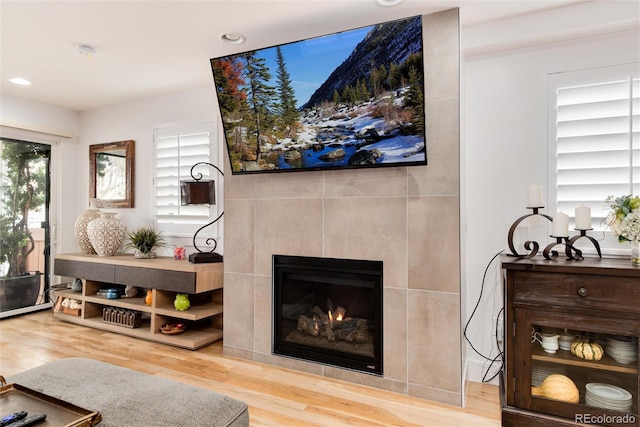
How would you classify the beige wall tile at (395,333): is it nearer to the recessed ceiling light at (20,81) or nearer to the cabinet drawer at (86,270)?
the cabinet drawer at (86,270)

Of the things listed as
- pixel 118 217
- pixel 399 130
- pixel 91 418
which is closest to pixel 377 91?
pixel 399 130

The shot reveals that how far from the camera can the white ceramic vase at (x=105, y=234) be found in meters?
3.87

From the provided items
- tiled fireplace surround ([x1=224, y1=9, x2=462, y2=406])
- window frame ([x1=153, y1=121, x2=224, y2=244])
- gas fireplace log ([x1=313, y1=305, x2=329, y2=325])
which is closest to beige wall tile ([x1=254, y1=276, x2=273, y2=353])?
tiled fireplace surround ([x1=224, y1=9, x2=462, y2=406])

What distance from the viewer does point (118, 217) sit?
4.32 meters

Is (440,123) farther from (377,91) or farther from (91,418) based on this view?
(91,418)

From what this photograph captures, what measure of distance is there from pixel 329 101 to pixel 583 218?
64.2 inches

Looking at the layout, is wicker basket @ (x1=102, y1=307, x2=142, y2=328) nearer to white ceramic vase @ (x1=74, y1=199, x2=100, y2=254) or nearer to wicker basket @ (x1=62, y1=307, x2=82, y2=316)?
wicker basket @ (x1=62, y1=307, x2=82, y2=316)

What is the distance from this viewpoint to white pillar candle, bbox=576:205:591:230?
2027 millimetres

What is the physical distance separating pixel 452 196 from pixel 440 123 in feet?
1.50

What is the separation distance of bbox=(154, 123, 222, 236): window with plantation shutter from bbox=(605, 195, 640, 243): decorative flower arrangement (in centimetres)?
309

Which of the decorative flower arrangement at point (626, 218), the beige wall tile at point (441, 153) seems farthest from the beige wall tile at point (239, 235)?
the decorative flower arrangement at point (626, 218)

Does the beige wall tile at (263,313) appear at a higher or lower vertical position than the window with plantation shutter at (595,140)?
lower

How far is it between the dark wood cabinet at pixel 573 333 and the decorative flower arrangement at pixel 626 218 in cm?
16

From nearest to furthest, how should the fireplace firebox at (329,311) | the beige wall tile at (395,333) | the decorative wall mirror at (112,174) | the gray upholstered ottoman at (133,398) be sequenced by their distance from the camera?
the gray upholstered ottoman at (133,398) < the beige wall tile at (395,333) < the fireplace firebox at (329,311) < the decorative wall mirror at (112,174)
